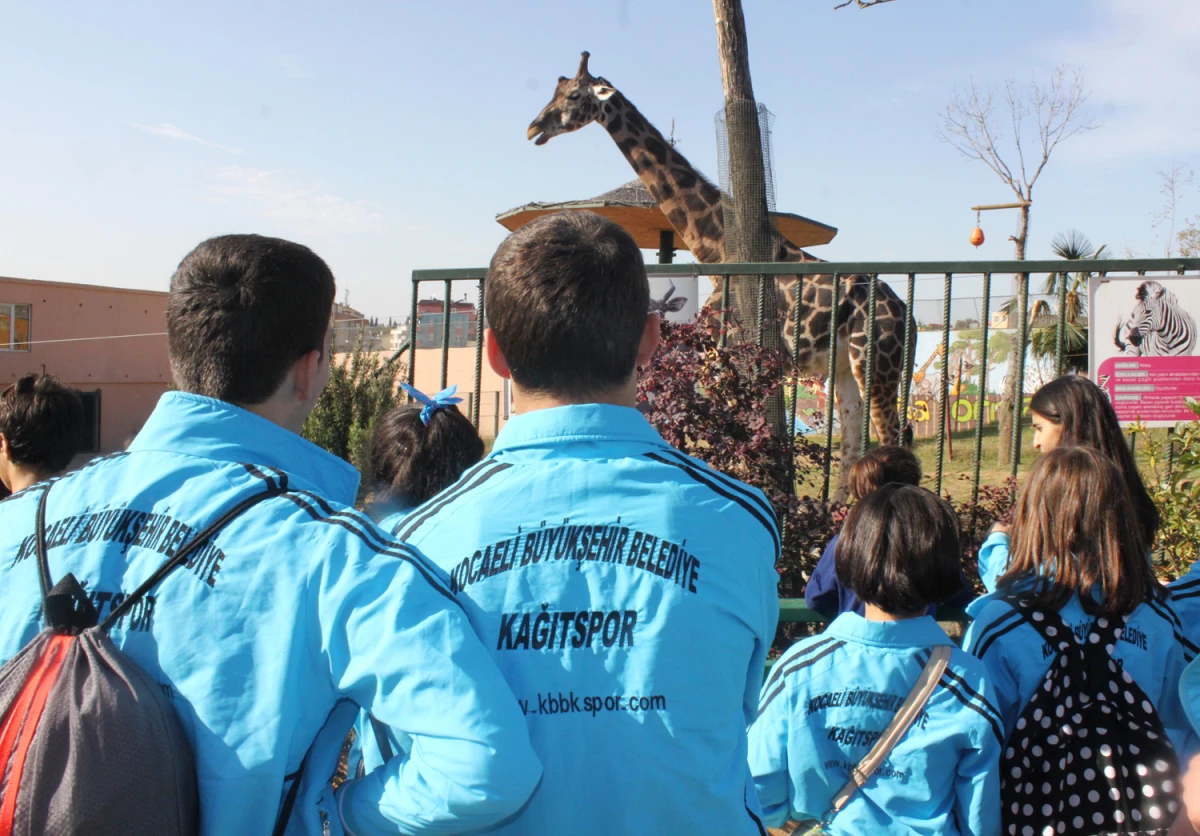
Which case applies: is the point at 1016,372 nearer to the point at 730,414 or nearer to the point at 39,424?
the point at 730,414

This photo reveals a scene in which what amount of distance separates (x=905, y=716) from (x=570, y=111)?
8414 millimetres

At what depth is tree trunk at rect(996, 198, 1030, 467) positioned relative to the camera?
14.6 feet

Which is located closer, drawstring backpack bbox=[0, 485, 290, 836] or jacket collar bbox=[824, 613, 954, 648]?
drawstring backpack bbox=[0, 485, 290, 836]

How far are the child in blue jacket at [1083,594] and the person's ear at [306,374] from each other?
174 centimetres

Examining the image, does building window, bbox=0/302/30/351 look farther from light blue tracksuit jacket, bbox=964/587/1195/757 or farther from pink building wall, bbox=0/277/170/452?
light blue tracksuit jacket, bbox=964/587/1195/757

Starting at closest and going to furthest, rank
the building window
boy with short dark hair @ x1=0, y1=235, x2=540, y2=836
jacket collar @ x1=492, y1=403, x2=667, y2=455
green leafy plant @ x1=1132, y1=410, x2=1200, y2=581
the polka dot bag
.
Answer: boy with short dark hair @ x1=0, y1=235, x2=540, y2=836 < jacket collar @ x1=492, y1=403, x2=667, y2=455 < the polka dot bag < green leafy plant @ x1=1132, y1=410, x2=1200, y2=581 < the building window

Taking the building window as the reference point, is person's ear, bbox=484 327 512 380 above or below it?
below

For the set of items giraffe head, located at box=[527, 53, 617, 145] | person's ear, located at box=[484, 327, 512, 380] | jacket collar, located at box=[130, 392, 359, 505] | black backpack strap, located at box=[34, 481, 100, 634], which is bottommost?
black backpack strap, located at box=[34, 481, 100, 634]

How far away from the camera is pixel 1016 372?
4871 millimetres

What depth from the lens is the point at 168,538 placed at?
1261mm

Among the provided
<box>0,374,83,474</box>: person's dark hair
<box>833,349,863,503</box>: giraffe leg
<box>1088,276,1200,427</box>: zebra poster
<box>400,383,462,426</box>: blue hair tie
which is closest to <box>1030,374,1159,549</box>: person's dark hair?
<box>400,383,462,426</box>: blue hair tie

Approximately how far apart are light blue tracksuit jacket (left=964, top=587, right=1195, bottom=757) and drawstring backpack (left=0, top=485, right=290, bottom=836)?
1.86 metres

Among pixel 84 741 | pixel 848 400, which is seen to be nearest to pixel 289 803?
pixel 84 741

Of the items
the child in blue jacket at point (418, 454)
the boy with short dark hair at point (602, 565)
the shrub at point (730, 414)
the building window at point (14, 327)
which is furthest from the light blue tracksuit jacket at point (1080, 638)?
the building window at point (14, 327)
